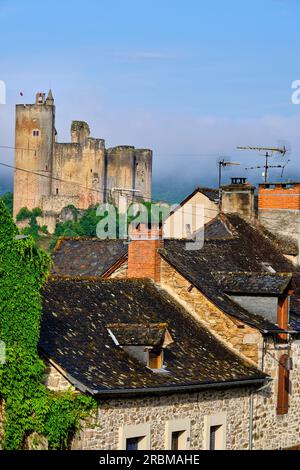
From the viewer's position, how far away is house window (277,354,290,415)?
3014 cm

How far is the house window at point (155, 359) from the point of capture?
1030 inches

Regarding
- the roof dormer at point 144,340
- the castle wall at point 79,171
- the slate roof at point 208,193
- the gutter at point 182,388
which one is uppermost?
the castle wall at point 79,171

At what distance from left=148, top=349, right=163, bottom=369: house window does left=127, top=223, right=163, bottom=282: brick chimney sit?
4.59 m

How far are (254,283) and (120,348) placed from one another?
5.56 meters

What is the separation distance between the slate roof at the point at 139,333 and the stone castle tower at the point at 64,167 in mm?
103600

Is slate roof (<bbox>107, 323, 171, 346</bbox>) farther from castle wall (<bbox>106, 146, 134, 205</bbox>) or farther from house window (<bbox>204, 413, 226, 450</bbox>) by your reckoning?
castle wall (<bbox>106, 146, 134, 205</bbox>)

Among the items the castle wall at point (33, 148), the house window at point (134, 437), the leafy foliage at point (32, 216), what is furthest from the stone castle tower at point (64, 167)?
the house window at point (134, 437)

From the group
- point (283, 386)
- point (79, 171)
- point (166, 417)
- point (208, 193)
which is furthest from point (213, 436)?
point (79, 171)

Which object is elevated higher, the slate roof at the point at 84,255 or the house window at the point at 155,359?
the slate roof at the point at 84,255

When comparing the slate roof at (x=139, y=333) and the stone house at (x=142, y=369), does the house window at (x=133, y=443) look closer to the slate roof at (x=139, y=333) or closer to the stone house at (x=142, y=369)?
the stone house at (x=142, y=369)

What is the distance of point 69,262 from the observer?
123 feet

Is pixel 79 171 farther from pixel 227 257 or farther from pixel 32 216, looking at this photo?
pixel 227 257

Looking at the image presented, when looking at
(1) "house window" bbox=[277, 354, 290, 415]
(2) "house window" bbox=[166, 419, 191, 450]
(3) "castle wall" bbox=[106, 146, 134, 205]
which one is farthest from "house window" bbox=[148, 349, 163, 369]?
(3) "castle wall" bbox=[106, 146, 134, 205]
